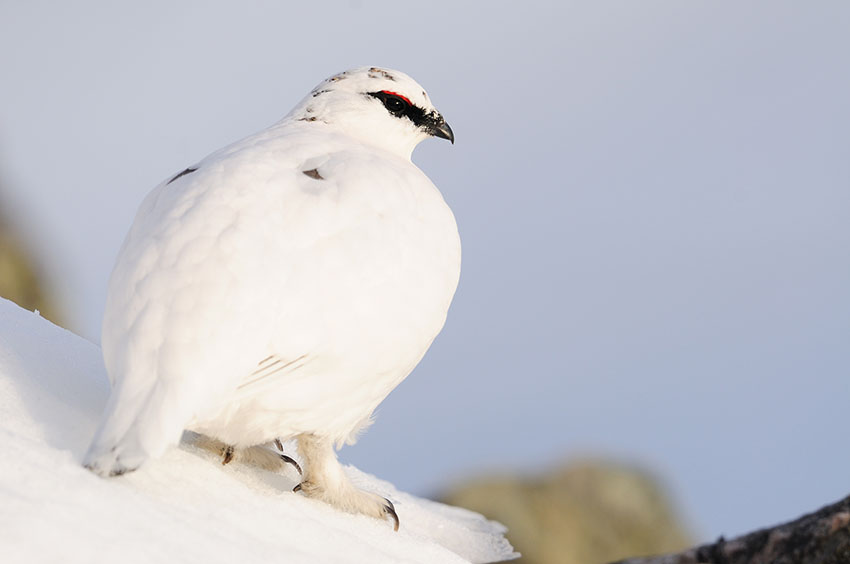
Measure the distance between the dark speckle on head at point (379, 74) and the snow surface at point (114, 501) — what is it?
1.91 metres

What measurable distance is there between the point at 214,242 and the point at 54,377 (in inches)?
45.1

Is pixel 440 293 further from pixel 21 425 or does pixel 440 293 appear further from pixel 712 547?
pixel 21 425

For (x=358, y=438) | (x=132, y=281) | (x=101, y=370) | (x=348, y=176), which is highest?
(x=348, y=176)

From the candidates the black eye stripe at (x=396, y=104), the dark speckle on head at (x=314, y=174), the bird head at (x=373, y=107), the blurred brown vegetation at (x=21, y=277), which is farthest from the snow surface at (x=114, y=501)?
the blurred brown vegetation at (x=21, y=277)

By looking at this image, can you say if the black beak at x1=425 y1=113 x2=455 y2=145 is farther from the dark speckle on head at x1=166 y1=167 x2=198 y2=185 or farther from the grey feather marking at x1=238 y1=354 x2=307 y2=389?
the grey feather marking at x1=238 y1=354 x2=307 y2=389

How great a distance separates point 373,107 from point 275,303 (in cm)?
188

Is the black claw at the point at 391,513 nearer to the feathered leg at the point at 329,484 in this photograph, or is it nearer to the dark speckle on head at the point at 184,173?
the feathered leg at the point at 329,484

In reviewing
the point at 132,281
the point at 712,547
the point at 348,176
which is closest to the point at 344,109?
the point at 348,176

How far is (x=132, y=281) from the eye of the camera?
3104 mm

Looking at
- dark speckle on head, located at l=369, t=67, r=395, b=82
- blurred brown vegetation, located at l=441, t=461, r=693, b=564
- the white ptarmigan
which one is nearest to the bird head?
dark speckle on head, located at l=369, t=67, r=395, b=82

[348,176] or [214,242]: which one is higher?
[348,176]

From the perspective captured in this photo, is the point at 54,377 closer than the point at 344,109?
Yes

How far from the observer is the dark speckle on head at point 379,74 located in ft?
15.4

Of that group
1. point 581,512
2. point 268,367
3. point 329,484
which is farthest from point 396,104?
point 581,512
